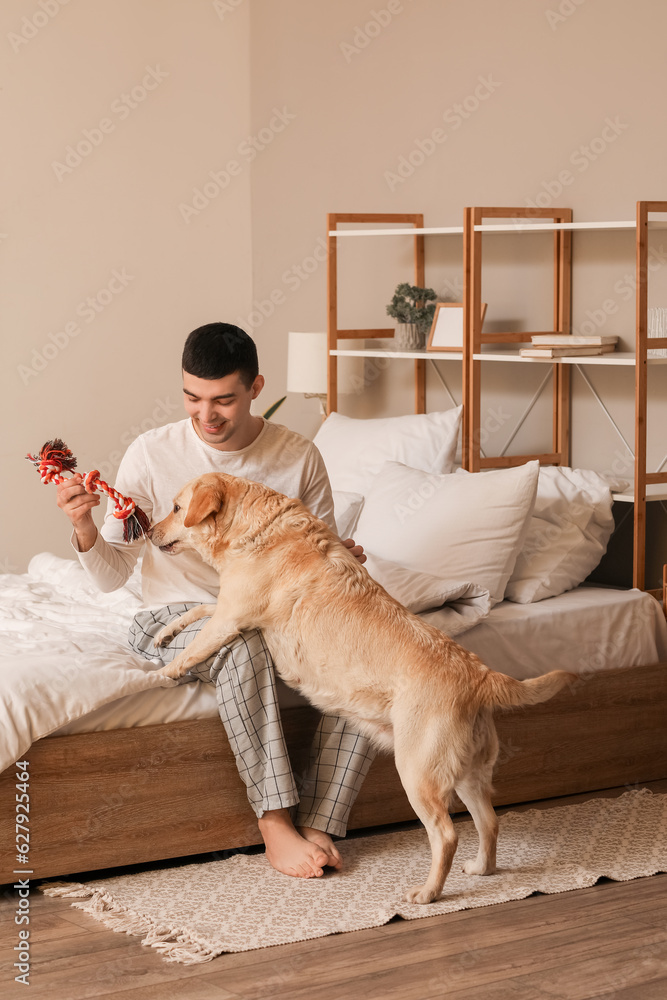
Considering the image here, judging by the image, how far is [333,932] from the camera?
2.04 m

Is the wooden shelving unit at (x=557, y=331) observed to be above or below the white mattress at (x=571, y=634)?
above

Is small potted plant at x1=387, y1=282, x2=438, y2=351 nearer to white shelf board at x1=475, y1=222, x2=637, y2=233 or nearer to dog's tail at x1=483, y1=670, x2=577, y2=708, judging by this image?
white shelf board at x1=475, y1=222, x2=637, y2=233

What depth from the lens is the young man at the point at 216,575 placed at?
2312 mm

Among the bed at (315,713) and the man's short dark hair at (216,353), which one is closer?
the bed at (315,713)

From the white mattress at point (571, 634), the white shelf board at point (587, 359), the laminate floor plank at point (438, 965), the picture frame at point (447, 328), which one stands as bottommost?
the laminate floor plank at point (438, 965)

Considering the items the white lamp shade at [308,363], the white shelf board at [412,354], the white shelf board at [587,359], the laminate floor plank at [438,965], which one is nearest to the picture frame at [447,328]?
the white shelf board at [412,354]

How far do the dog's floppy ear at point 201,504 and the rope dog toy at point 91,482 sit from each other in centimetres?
14

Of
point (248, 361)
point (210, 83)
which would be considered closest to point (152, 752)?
point (248, 361)

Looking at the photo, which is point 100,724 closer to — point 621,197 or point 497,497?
point 497,497

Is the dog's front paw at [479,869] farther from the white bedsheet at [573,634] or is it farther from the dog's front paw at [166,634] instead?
the dog's front paw at [166,634]

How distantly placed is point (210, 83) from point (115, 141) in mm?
508

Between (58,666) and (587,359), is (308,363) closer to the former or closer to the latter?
(587,359)

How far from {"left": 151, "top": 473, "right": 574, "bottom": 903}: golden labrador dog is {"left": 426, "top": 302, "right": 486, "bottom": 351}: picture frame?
143 centimetres

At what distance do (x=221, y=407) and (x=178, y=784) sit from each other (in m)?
0.77
